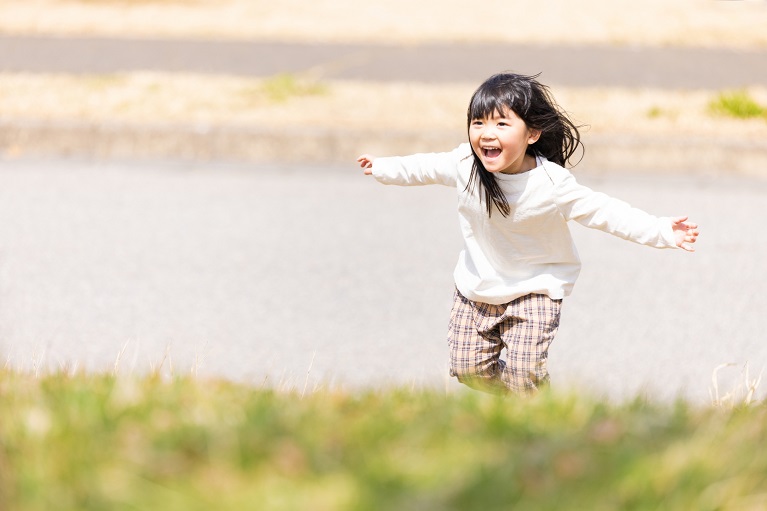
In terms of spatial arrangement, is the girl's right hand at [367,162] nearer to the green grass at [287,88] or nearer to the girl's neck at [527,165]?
the girl's neck at [527,165]

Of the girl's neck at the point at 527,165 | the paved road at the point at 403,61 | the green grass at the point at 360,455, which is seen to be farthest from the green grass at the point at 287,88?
the green grass at the point at 360,455

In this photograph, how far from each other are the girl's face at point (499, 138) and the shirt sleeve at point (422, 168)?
0.62 feet

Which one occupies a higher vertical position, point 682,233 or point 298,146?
point 298,146

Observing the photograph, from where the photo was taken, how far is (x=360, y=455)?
1771mm

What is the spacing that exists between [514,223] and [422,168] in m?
0.38

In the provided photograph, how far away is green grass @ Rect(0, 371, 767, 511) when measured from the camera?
1572 millimetres

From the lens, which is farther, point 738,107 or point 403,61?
point 403,61

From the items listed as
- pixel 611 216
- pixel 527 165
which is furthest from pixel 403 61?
pixel 611 216

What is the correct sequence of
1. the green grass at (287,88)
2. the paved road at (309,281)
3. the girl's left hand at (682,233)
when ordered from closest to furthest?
the girl's left hand at (682,233) < the paved road at (309,281) < the green grass at (287,88)

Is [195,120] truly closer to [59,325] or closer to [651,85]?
[59,325]

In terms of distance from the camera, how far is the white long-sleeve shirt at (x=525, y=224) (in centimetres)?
331

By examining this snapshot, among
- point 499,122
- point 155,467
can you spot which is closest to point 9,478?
point 155,467

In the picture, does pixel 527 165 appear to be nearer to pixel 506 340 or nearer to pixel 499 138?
pixel 499 138

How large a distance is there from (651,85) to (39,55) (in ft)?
19.5
